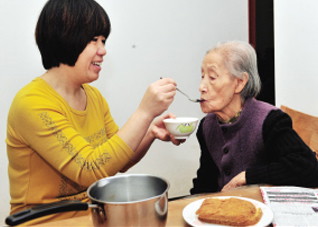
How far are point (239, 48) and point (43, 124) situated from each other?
858 mm

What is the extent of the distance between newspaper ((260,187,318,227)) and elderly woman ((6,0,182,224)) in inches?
18.0

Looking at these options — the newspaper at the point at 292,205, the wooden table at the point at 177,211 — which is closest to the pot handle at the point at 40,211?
the wooden table at the point at 177,211

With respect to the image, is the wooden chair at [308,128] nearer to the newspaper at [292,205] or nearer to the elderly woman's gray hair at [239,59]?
the elderly woman's gray hair at [239,59]

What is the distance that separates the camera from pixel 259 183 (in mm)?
1121

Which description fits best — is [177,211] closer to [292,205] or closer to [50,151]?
[292,205]

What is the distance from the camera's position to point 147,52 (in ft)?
8.09

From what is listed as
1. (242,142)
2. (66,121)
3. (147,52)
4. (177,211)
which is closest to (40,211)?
(177,211)

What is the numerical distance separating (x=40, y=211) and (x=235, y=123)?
0.97m

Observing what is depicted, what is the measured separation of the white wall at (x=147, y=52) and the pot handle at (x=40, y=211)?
1.73 meters

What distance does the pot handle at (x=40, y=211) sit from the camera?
597 millimetres

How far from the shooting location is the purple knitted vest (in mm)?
1334

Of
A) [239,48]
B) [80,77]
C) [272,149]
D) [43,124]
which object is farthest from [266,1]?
[43,124]

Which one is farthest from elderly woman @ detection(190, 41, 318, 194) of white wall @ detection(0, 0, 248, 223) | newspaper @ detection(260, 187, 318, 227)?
white wall @ detection(0, 0, 248, 223)

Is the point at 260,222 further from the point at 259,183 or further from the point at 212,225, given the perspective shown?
the point at 259,183
